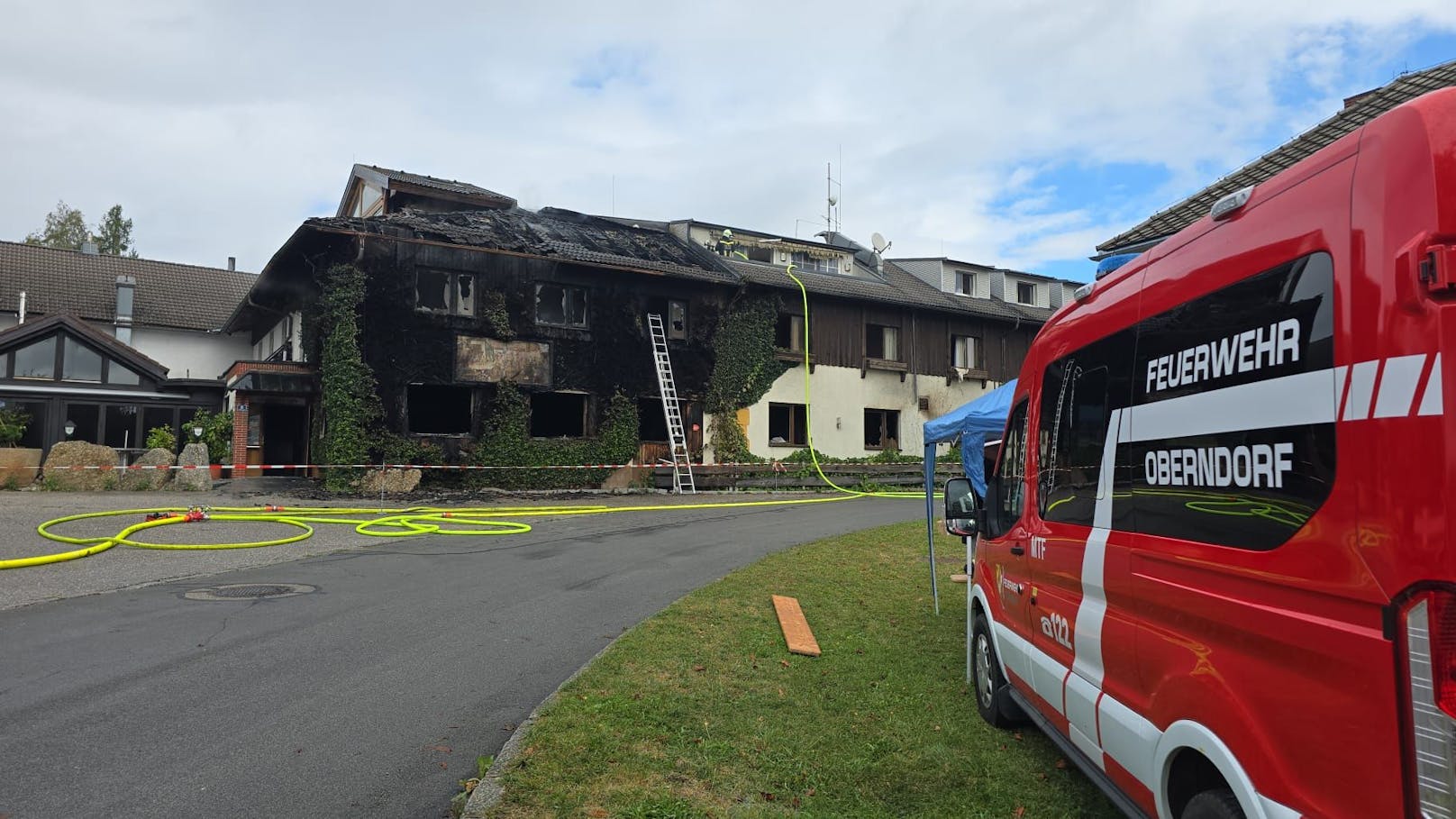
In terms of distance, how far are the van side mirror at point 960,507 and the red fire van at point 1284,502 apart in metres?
1.98

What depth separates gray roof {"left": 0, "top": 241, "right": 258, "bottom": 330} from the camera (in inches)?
1319

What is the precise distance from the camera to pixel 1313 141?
370 inches

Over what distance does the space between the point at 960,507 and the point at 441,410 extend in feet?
65.9

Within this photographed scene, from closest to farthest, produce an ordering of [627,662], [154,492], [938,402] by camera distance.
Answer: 1. [627,662]
2. [154,492]
3. [938,402]

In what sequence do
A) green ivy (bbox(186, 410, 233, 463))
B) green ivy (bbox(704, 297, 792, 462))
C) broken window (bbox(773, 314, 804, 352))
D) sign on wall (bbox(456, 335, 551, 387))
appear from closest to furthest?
sign on wall (bbox(456, 335, 551, 387)) < green ivy (bbox(186, 410, 233, 463)) < green ivy (bbox(704, 297, 792, 462)) < broken window (bbox(773, 314, 804, 352))

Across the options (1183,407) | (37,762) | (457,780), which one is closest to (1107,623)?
(1183,407)

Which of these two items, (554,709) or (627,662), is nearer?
(554,709)

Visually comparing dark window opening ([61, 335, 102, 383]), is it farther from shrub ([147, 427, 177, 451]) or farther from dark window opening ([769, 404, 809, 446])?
dark window opening ([769, 404, 809, 446])

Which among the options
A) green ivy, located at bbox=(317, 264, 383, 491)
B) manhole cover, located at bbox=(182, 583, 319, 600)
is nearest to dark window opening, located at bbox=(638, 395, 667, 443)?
green ivy, located at bbox=(317, 264, 383, 491)

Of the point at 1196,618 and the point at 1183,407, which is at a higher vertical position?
the point at 1183,407

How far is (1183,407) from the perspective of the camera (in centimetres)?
293

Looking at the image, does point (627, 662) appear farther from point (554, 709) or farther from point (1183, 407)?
point (1183, 407)

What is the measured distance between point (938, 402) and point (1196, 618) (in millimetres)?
29102

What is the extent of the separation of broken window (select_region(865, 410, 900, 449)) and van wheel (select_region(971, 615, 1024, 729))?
24047mm
